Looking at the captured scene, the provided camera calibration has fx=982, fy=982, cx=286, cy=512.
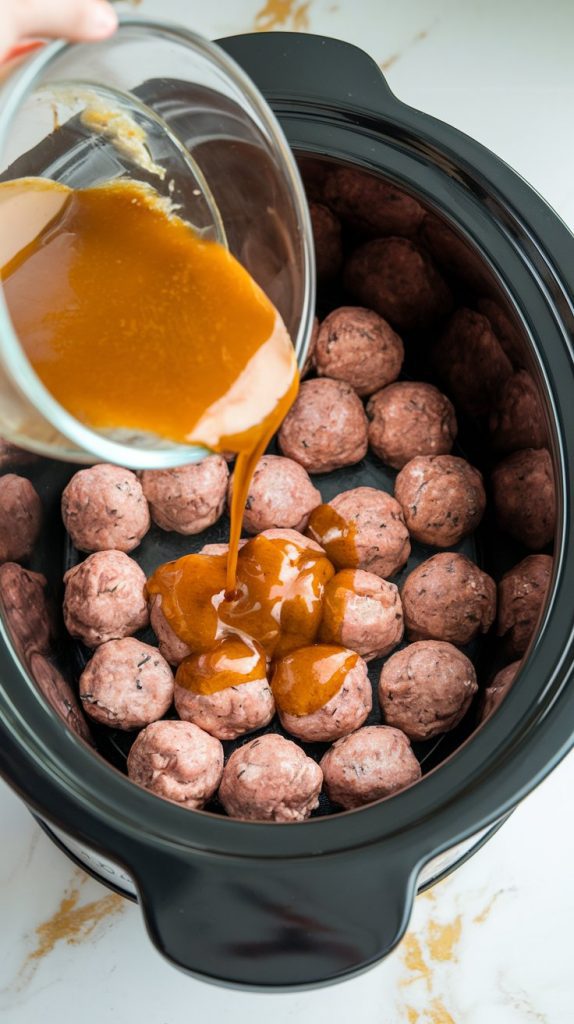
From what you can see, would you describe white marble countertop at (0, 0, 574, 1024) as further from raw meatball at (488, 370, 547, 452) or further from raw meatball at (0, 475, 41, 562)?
raw meatball at (488, 370, 547, 452)

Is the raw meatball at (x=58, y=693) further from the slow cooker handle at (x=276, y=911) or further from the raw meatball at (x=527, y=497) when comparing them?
the raw meatball at (x=527, y=497)

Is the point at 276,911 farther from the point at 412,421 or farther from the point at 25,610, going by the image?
the point at 412,421

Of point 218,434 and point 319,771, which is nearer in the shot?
point 218,434

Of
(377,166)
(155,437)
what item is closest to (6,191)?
(155,437)

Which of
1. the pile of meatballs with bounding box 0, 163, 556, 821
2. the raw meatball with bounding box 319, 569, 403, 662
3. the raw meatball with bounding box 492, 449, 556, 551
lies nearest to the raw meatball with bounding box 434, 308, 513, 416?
the pile of meatballs with bounding box 0, 163, 556, 821

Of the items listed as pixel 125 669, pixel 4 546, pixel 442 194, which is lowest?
pixel 125 669

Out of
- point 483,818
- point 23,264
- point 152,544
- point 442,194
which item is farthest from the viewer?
point 152,544

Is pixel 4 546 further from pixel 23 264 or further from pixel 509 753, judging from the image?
pixel 509 753
